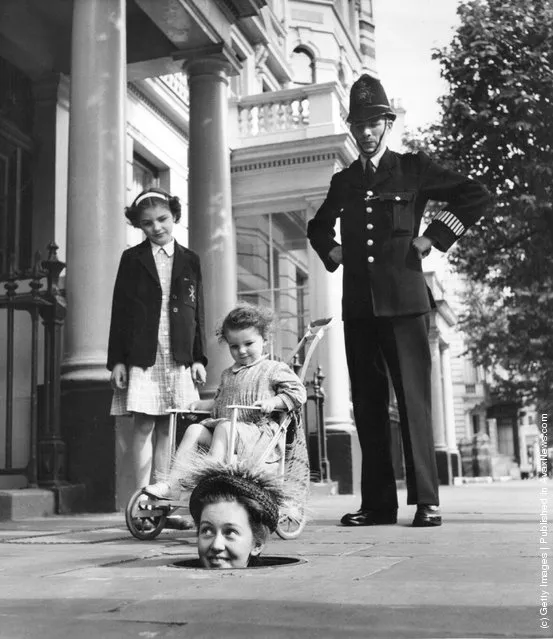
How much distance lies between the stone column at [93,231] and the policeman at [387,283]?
278cm

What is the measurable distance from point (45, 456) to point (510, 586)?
5.28 m

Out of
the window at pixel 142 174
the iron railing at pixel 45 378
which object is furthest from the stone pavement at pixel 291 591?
the window at pixel 142 174

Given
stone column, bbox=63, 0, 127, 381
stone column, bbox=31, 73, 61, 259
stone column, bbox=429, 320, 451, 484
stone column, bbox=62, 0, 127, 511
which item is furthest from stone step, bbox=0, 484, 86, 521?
stone column, bbox=429, 320, 451, 484

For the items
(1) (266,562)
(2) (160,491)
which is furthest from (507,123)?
(1) (266,562)

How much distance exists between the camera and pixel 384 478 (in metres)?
5.11

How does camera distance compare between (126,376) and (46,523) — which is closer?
(126,376)

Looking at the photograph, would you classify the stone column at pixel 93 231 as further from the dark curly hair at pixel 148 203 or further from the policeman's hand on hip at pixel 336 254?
the policeman's hand on hip at pixel 336 254

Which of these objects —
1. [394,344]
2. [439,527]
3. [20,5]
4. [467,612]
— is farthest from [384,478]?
[20,5]

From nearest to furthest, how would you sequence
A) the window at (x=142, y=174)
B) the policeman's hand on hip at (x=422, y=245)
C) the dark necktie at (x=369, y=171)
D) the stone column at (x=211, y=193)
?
the policeman's hand on hip at (x=422, y=245) < the dark necktie at (x=369, y=171) < the stone column at (x=211, y=193) < the window at (x=142, y=174)

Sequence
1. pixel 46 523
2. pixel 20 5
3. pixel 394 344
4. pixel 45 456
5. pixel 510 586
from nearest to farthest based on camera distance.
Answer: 1. pixel 510 586
2. pixel 394 344
3. pixel 46 523
4. pixel 45 456
5. pixel 20 5

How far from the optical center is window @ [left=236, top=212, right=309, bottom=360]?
1617 centimetres

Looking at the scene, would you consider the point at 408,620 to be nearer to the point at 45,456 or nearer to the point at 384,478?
the point at 384,478

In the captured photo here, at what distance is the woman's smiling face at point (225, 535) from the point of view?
3.07 metres

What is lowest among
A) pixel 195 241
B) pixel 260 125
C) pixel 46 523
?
pixel 46 523
